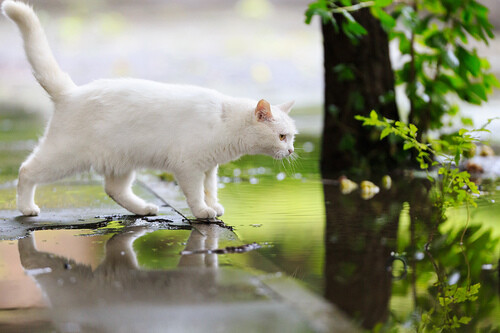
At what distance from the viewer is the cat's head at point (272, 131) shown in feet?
9.52

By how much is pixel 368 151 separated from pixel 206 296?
290 cm

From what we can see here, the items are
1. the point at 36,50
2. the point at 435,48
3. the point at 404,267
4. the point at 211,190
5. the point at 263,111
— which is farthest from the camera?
the point at 435,48

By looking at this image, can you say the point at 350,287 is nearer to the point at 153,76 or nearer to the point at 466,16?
the point at 466,16

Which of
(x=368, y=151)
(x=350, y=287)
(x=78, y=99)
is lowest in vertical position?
(x=350, y=287)

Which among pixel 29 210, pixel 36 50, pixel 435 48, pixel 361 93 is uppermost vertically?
pixel 435 48

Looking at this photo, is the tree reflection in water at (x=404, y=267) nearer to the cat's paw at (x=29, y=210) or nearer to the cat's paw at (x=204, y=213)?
the cat's paw at (x=204, y=213)

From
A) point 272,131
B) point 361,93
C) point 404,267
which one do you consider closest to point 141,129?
point 272,131

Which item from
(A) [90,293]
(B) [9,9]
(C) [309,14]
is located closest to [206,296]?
(A) [90,293]

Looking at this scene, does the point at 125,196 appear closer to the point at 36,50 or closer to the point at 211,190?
the point at 211,190

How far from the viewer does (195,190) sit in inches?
117

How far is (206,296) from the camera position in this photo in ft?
6.14

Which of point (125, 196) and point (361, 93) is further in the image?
point (361, 93)

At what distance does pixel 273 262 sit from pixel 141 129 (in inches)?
41.6

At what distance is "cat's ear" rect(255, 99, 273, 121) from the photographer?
2.86 m
